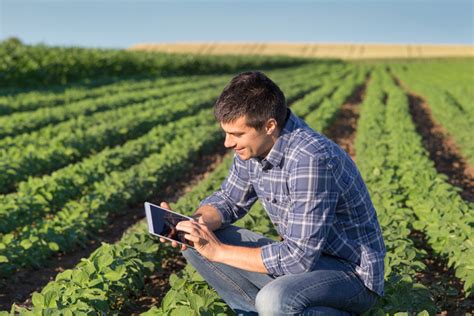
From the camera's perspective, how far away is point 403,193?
6887 mm

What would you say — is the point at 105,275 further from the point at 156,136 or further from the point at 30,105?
the point at 30,105

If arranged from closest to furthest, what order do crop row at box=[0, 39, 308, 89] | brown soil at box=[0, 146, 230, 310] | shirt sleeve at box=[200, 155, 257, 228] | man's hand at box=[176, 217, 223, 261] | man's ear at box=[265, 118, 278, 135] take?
man's ear at box=[265, 118, 278, 135] < man's hand at box=[176, 217, 223, 261] < shirt sleeve at box=[200, 155, 257, 228] < brown soil at box=[0, 146, 230, 310] < crop row at box=[0, 39, 308, 89]

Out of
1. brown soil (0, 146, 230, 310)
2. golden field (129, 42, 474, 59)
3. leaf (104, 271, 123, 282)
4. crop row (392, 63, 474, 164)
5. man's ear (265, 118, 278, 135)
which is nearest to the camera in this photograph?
man's ear (265, 118, 278, 135)

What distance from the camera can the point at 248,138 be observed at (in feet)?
9.92

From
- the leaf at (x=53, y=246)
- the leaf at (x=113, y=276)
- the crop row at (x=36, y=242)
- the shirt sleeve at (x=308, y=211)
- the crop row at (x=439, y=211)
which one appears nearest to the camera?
the shirt sleeve at (x=308, y=211)

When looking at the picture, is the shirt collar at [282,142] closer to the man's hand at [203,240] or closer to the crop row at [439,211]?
the man's hand at [203,240]

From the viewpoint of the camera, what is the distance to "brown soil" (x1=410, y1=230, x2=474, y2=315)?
4.41 m

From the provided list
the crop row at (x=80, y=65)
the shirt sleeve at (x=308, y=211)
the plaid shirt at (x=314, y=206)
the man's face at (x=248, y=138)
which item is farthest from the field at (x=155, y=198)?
the crop row at (x=80, y=65)

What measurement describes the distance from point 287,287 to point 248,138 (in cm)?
78

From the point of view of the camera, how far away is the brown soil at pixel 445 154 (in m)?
9.23

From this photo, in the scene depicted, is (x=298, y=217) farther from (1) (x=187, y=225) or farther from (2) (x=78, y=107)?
(2) (x=78, y=107)

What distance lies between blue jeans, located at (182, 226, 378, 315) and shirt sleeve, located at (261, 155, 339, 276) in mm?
120

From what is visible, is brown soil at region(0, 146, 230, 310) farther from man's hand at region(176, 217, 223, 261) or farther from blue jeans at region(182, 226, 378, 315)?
man's hand at region(176, 217, 223, 261)

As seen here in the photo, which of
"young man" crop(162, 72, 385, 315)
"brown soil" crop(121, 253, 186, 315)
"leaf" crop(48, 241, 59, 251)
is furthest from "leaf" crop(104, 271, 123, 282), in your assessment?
"leaf" crop(48, 241, 59, 251)
